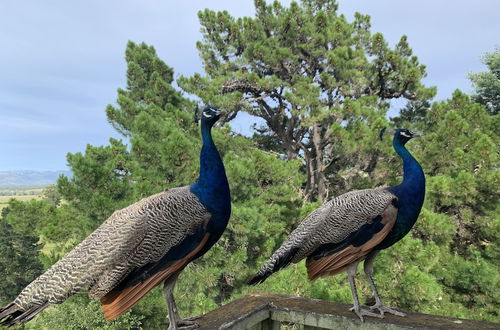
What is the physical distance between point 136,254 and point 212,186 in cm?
54

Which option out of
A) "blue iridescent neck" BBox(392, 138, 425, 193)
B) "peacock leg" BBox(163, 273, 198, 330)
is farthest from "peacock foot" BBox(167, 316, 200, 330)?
"blue iridescent neck" BBox(392, 138, 425, 193)

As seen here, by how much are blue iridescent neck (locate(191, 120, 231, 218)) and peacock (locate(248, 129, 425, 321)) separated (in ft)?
1.96

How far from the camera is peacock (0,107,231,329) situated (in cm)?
178

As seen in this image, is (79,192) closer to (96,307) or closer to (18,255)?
(96,307)

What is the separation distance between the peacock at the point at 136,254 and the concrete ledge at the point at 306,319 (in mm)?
236

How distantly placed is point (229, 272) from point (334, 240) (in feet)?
15.6

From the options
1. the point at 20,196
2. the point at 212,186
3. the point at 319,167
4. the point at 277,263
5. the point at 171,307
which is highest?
the point at 20,196

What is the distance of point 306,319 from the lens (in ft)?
6.61

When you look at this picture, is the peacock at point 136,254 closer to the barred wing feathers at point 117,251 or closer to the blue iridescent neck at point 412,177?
the barred wing feathers at point 117,251

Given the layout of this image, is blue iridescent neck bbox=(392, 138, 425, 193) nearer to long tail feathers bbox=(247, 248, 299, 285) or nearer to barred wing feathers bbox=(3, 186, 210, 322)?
long tail feathers bbox=(247, 248, 299, 285)

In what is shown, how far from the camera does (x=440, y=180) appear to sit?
698 cm

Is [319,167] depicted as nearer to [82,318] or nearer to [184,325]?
[82,318]

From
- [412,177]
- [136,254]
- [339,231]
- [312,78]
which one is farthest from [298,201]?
[136,254]

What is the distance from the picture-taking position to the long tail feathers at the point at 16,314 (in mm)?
1704
